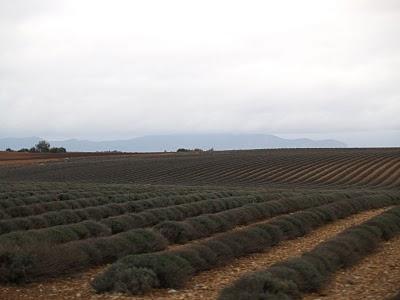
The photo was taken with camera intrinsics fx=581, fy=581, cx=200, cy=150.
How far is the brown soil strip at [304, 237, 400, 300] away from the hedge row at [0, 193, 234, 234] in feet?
29.2

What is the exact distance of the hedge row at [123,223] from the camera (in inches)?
513

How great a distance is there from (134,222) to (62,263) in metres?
6.16

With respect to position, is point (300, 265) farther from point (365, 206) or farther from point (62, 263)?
point (365, 206)

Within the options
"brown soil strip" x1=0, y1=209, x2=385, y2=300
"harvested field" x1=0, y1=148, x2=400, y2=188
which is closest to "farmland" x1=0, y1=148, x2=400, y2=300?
"brown soil strip" x1=0, y1=209, x2=385, y2=300

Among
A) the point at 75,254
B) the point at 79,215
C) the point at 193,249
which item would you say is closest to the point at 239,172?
the point at 79,215

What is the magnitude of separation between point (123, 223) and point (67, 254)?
17.1 ft

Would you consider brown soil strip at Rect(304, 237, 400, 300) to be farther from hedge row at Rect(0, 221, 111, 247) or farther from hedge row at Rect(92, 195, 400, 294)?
hedge row at Rect(0, 221, 111, 247)

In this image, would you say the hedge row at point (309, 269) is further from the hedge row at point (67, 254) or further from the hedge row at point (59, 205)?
the hedge row at point (59, 205)

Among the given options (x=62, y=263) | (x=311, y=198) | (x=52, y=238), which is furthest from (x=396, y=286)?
(x=311, y=198)

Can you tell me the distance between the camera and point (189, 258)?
11703mm

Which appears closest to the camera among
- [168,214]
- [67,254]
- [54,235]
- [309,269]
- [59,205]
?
[309,269]

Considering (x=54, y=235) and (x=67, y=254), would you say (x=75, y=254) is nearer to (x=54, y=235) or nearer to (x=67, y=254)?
(x=67, y=254)

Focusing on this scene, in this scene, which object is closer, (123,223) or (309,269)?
(309,269)

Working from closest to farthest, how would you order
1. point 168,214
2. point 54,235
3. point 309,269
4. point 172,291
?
point 172,291, point 309,269, point 54,235, point 168,214
